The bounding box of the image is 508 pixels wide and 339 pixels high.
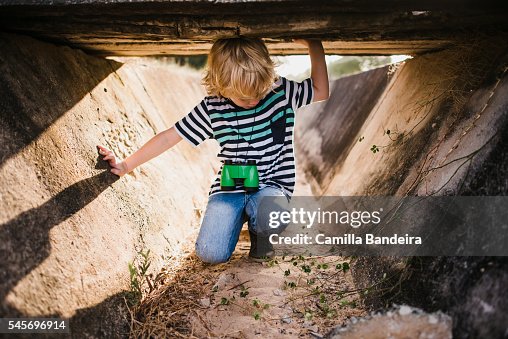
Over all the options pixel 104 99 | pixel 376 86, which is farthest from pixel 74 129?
pixel 376 86

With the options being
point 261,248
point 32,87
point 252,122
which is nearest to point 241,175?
point 252,122

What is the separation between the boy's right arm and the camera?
2965mm

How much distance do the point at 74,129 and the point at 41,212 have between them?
29.7 inches

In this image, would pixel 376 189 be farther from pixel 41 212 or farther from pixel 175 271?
pixel 41 212

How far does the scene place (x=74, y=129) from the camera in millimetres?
2871

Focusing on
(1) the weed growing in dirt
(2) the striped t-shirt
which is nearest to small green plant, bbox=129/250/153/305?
(1) the weed growing in dirt

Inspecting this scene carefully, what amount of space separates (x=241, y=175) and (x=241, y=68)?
27.0 inches

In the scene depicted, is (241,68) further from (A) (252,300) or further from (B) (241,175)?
(A) (252,300)

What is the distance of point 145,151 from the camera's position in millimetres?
2965

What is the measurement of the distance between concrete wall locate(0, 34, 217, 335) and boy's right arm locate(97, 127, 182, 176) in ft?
0.21

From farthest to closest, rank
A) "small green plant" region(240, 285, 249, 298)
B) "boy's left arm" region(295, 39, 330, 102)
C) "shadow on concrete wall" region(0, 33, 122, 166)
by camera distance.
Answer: "boy's left arm" region(295, 39, 330, 102), "small green plant" region(240, 285, 249, 298), "shadow on concrete wall" region(0, 33, 122, 166)

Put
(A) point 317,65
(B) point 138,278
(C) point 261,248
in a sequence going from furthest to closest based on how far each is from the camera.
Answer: (C) point 261,248 < (A) point 317,65 < (B) point 138,278

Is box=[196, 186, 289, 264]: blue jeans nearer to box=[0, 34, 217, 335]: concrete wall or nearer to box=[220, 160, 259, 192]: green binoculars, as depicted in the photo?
box=[220, 160, 259, 192]: green binoculars

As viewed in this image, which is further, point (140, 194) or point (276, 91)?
point (140, 194)
